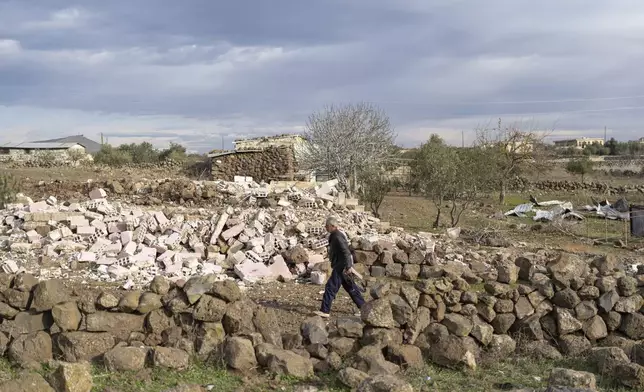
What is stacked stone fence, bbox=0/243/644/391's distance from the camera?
5953 millimetres

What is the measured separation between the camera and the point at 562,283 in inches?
302

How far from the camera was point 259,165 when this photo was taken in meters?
30.0

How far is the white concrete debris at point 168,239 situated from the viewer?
38.5 ft

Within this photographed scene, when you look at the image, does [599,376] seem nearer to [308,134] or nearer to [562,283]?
[562,283]

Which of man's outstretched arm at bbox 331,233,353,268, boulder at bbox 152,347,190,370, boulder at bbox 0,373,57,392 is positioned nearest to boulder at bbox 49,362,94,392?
boulder at bbox 0,373,57,392

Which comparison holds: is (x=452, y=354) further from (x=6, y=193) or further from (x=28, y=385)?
(x=6, y=193)

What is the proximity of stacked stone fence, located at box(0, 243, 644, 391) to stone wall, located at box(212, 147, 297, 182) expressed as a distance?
72.4 feet

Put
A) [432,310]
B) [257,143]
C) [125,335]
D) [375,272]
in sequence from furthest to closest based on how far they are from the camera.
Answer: [257,143] → [375,272] → [432,310] → [125,335]

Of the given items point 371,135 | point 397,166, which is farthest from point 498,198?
point 371,135

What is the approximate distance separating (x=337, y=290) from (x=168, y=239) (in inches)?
230

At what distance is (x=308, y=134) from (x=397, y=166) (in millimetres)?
5853

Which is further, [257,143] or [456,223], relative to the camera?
[257,143]

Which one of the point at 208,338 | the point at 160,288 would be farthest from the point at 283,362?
the point at 160,288

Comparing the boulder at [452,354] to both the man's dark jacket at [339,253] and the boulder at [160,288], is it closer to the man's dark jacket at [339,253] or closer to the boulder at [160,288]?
the man's dark jacket at [339,253]
